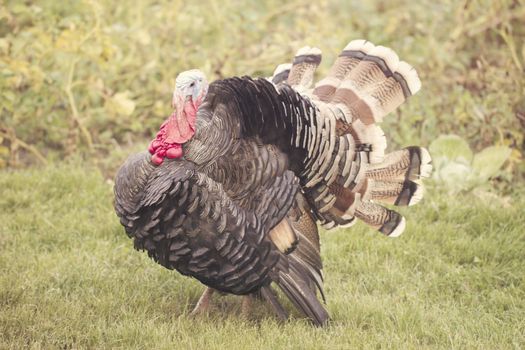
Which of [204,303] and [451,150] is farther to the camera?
[451,150]

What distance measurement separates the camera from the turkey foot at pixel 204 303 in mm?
4724

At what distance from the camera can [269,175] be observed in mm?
4363

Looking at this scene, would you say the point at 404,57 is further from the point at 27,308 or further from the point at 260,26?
the point at 27,308

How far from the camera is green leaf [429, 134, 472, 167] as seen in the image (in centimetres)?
653

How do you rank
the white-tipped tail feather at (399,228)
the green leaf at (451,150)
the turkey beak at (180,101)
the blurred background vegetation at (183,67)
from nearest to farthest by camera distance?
the turkey beak at (180,101), the white-tipped tail feather at (399,228), the green leaf at (451,150), the blurred background vegetation at (183,67)

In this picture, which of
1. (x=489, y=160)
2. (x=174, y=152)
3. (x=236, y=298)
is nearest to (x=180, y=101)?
(x=174, y=152)

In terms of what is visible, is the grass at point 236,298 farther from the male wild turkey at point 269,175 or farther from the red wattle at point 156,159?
the red wattle at point 156,159

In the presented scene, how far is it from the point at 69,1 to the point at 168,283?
371 cm

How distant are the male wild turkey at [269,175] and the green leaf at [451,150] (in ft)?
5.89

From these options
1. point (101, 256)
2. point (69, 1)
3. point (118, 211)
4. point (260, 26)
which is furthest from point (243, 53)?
point (118, 211)

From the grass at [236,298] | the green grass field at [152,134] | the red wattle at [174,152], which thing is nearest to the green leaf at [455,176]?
the green grass field at [152,134]

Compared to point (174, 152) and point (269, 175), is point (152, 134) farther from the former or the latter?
point (174, 152)

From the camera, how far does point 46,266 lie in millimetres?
5051

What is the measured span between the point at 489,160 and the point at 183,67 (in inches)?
118
